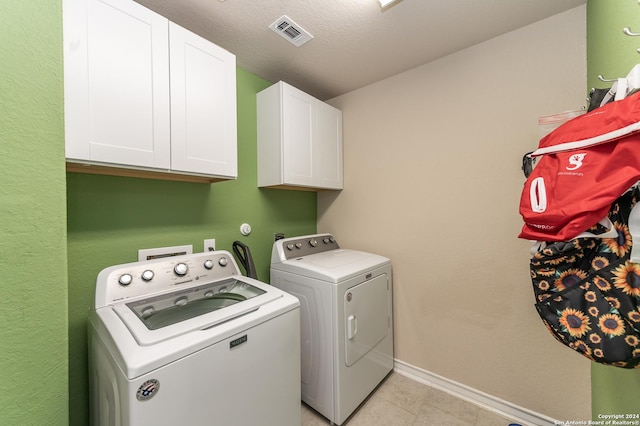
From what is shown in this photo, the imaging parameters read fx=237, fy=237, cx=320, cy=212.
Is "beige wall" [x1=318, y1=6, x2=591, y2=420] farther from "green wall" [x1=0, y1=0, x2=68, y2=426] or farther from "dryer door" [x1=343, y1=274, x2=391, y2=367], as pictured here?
"green wall" [x1=0, y1=0, x2=68, y2=426]

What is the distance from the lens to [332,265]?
174 centimetres

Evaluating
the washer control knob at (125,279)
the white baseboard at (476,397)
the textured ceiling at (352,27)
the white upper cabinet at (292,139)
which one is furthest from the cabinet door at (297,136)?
the white baseboard at (476,397)

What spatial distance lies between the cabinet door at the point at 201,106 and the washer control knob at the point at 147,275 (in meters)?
0.57

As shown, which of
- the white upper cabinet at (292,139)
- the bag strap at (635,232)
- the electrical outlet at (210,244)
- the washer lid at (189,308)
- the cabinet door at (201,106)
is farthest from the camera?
the white upper cabinet at (292,139)

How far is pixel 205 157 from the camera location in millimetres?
1414

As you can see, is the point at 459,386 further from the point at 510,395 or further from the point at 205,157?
the point at 205,157

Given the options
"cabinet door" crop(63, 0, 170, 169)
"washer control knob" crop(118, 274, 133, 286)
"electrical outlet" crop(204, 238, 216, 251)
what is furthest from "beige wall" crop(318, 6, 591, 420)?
"washer control knob" crop(118, 274, 133, 286)

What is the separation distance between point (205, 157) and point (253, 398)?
127 centimetres

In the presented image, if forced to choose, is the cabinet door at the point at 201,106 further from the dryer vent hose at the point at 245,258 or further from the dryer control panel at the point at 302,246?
the dryer control panel at the point at 302,246

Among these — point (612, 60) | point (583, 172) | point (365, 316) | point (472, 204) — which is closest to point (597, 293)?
point (583, 172)

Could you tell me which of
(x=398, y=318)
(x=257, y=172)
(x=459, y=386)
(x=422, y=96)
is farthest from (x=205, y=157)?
(x=459, y=386)

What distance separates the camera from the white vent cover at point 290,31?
1480 mm

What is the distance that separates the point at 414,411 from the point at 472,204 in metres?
1.53

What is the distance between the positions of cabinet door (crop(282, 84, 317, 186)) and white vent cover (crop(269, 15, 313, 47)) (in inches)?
13.0
